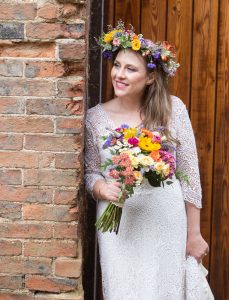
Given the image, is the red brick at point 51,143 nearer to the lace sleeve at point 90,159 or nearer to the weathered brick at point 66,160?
the weathered brick at point 66,160

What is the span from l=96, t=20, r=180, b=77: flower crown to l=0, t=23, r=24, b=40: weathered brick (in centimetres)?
54

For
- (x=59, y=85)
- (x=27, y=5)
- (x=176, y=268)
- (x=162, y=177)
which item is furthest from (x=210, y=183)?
(x=27, y=5)

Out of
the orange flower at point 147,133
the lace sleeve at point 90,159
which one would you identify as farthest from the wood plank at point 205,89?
the orange flower at point 147,133

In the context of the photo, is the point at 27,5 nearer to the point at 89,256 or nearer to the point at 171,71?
the point at 171,71

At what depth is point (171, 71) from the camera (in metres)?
3.30

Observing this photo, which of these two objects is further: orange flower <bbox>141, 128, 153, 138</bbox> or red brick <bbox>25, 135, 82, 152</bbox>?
red brick <bbox>25, 135, 82, 152</bbox>

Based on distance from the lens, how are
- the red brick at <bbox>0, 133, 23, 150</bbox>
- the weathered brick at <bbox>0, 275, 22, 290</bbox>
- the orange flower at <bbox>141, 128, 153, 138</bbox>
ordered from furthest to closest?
1. the weathered brick at <bbox>0, 275, 22, 290</bbox>
2. the red brick at <bbox>0, 133, 23, 150</bbox>
3. the orange flower at <bbox>141, 128, 153, 138</bbox>

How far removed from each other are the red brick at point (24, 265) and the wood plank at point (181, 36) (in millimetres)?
1500

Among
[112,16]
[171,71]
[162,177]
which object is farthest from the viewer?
[112,16]

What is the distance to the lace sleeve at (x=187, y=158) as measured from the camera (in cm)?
329

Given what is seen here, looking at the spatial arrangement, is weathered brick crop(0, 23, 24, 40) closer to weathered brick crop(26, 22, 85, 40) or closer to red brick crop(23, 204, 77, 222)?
weathered brick crop(26, 22, 85, 40)

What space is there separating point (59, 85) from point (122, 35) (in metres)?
0.50

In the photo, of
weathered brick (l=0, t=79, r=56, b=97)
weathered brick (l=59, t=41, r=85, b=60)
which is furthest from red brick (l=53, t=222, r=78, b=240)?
weathered brick (l=59, t=41, r=85, b=60)

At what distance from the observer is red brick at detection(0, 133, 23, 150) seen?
302 centimetres
